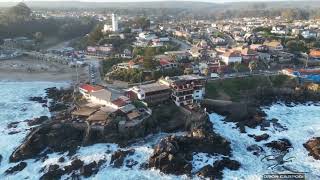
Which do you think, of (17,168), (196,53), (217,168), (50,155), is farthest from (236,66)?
(17,168)

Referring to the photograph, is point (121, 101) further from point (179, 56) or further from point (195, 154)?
point (179, 56)

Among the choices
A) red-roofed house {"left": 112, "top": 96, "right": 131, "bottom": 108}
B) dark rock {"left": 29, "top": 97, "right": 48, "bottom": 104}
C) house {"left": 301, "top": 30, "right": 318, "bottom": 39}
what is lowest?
dark rock {"left": 29, "top": 97, "right": 48, "bottom": 104}

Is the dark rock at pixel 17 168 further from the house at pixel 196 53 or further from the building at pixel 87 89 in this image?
the house at pixel 196 53

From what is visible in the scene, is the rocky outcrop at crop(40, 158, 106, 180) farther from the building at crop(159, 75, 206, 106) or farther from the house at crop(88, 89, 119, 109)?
the building at crop(159, 75, 206, 106)

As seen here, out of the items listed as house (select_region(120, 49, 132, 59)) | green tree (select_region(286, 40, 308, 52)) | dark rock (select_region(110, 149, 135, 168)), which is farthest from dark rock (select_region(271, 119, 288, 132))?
Answer: house (select_region(120, 49, 132, 59))

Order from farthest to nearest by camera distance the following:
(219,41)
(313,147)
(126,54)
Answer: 1. (219,41)
2. (126,54)
3. (313,147)

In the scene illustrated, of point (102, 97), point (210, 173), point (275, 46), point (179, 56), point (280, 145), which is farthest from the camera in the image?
point (275, 46)

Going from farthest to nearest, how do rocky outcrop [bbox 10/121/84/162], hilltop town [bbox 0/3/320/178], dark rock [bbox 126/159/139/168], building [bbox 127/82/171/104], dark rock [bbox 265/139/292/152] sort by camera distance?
1. building [bbox 127/82/171/104]
2. hilltop town [bbox 0/3/320/178]
3. dark rock [bbox 265/139/292/152]
4. rocky outcrop [bbox 10/121/84/162]
5. dark rock [bbox 126/159/139/168]
